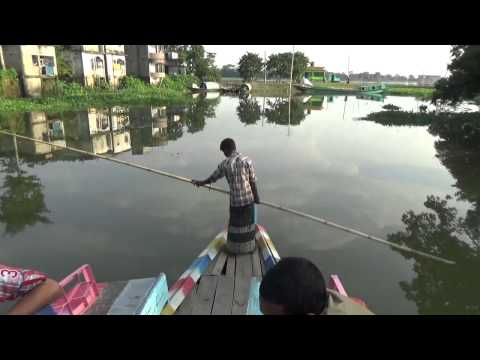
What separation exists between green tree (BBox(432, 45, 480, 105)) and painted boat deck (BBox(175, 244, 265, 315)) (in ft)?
57.9

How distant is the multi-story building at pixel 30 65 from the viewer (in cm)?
2903

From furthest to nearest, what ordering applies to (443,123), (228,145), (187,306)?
(443,123) < (228,145) < (187,306)

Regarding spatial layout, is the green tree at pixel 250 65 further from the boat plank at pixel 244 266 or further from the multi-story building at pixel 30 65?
the boat plank at pixel 244 266

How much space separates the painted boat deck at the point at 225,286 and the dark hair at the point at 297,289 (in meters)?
2.55

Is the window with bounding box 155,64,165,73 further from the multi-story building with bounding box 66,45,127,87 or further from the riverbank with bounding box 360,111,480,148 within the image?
the riverbank with bounding box 360,111,480,148

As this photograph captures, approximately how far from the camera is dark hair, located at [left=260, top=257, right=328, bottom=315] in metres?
1.49

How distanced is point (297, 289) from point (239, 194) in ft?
12.1

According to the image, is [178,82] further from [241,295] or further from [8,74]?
[241,295]

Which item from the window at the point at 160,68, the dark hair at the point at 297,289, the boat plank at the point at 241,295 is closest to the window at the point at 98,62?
the window at the point at 160,68

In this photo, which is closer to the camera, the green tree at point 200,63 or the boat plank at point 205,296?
the boat plank at point 205,296

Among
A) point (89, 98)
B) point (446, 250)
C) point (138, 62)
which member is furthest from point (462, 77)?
point (138, 62)

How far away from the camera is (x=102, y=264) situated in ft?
20.2

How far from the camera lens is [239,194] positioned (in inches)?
203
